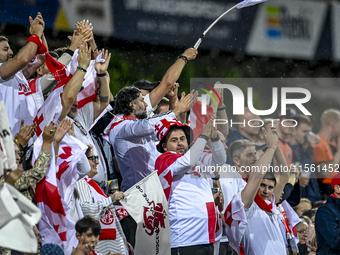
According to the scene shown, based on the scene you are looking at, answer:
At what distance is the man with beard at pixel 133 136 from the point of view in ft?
17.1

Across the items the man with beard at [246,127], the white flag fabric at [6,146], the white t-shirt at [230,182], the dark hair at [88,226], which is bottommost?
the dark hair at [88,226]

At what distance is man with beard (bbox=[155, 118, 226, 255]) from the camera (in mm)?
4770

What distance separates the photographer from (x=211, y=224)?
15.9 ft

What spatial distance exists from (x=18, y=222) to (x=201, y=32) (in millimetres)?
9846

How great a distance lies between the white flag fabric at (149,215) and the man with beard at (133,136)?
1.82ft

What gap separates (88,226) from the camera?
403cm

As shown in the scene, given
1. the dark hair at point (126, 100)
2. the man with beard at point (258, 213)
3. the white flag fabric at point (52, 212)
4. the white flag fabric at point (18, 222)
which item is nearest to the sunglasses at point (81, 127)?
the dark hair at point (126, 100)

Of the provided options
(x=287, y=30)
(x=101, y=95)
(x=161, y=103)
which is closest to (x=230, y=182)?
(x=161, y=103)

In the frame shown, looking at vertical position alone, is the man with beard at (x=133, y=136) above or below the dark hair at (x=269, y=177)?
above

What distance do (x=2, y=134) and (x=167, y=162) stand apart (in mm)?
1832

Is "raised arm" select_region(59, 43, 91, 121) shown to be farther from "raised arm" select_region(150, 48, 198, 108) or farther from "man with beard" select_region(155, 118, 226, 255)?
"raised arm" select_region(150, 48, 198, 108)

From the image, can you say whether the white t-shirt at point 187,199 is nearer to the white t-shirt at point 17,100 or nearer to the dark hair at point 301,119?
the white t-shirt at point 17,100

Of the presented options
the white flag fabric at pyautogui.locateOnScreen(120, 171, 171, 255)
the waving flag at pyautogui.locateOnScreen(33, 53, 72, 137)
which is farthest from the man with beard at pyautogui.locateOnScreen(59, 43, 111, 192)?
the white flag fabric at pyautogui.locateOnScreen(120, 171, 171, 255)

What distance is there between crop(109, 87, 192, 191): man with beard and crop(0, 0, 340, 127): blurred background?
334cm
